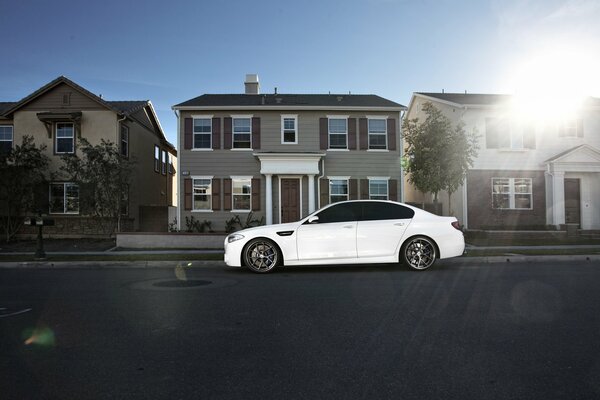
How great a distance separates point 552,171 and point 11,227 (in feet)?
81.1

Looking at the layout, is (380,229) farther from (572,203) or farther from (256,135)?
(572,203)

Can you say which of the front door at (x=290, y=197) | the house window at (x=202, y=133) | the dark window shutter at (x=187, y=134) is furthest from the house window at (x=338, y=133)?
the dark window shutter at (x=187, y=134)

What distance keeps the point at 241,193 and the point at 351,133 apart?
5.96 m

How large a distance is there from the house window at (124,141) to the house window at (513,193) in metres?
17.9

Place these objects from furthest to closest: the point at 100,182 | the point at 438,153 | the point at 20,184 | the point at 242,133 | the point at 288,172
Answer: the point at 242,133
the point at 288,172
the point at 20,184
the point at 100,182
the point at 438,153

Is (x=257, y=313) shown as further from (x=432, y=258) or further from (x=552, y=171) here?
(x=552, y=171)

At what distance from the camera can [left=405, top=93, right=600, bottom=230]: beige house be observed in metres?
20.9

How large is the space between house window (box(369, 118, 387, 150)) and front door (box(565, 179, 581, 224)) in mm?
9122

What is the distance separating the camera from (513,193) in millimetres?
21344

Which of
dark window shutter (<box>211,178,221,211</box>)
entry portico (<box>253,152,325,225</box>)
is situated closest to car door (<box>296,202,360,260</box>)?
entry portico (<box>253,152,325,225</box>)

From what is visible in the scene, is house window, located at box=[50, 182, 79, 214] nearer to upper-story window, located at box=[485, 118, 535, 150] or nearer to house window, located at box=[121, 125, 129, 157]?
house window, located at box=[121, 125, 129, 157]

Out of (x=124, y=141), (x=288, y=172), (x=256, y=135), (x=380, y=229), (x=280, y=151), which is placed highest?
(x=256, y=135)

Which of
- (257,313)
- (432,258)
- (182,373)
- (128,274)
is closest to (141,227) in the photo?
(128,274)

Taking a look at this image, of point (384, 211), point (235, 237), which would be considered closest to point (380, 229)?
point (384, 211)
